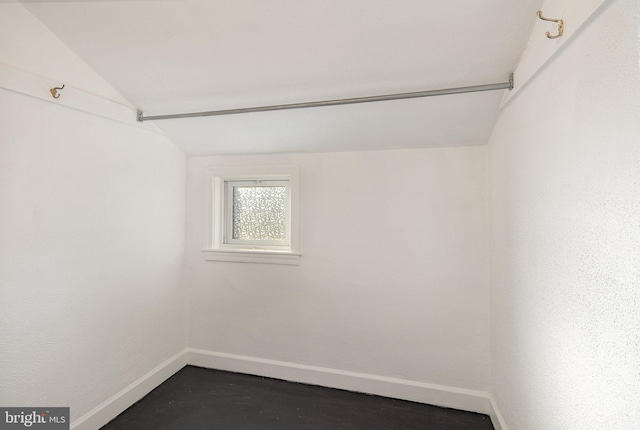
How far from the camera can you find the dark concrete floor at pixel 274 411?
6.01 feet

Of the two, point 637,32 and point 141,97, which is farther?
point 141,97

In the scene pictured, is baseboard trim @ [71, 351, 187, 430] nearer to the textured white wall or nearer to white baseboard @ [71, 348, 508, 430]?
white baseboard @ [71, 348, 508, 430]

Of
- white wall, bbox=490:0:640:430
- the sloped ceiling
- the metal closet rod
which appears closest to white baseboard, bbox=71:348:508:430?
white wall, bbox=490:0:640:430

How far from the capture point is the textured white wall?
2012mm

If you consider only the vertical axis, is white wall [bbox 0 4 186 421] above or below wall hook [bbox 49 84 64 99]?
below

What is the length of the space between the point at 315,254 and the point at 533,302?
1413 millimetres

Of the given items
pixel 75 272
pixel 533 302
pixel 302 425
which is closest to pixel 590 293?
pixel 533 302

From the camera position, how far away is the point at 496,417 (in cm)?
177

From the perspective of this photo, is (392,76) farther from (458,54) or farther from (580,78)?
(580,78)

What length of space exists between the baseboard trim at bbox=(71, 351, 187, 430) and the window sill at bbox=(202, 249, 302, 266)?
0.88m

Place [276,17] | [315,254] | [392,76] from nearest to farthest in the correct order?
[276,17], [392,76], [315,254]

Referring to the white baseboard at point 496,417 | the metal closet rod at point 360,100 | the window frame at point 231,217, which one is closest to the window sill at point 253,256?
the window frame at point 231,217

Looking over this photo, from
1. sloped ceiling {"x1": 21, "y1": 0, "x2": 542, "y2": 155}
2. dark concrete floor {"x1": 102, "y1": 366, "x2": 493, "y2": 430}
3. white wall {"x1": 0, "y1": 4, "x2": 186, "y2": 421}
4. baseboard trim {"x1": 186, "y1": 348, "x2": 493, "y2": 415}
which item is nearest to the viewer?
sloped ceiling {"x1": 21, "y1": 0, "x2": 542, "y2": 155}

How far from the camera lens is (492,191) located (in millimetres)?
1873
